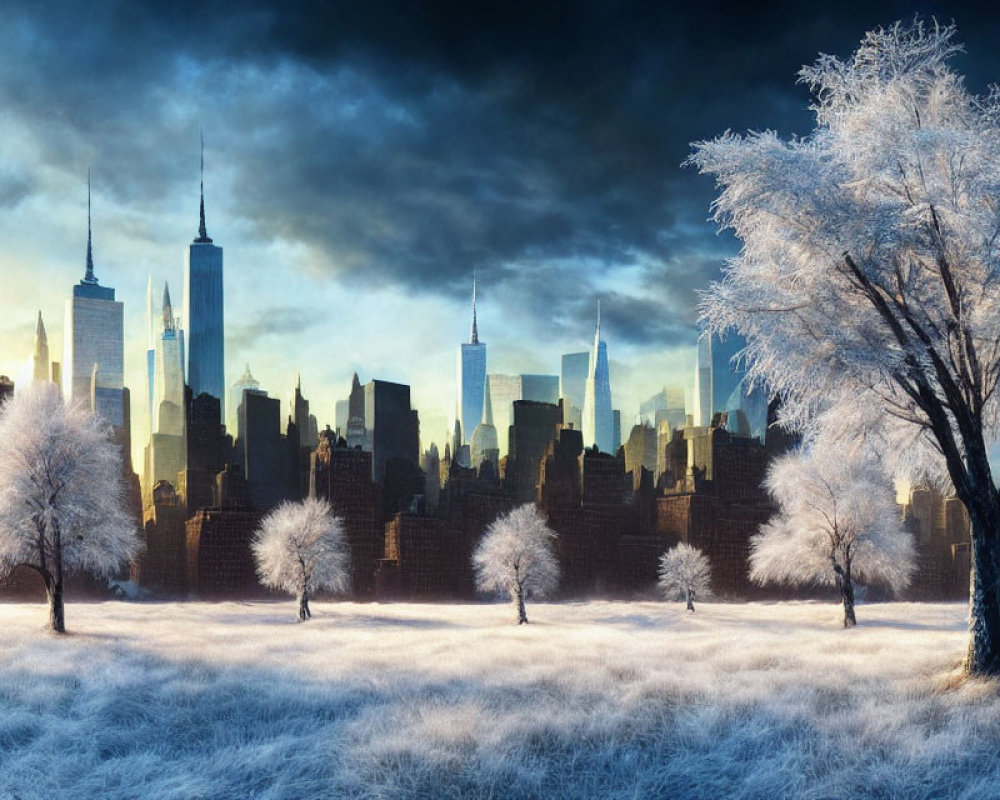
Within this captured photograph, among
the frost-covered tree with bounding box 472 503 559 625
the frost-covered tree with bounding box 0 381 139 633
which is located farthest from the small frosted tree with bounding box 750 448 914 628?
the frost-covered tree with bounding box 0 381 139 633

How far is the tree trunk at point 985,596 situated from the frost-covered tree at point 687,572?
4658 cm

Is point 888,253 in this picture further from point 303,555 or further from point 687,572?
point 687,572

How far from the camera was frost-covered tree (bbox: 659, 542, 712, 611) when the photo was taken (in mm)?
61969

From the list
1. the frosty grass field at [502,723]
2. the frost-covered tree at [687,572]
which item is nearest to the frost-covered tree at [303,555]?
the frosty grass field at [502,723]

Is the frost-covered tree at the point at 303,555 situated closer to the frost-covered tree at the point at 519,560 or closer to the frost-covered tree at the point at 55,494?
the frost-covered tree at the point at 519,560

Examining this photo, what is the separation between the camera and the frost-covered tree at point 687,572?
6197 centimetres

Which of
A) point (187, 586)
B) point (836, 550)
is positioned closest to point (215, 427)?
point (187, 586)

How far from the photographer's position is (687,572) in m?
61.8

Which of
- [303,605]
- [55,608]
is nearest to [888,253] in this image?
[55,608]

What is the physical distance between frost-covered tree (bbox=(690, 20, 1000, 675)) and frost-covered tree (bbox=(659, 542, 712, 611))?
4691 centimetres

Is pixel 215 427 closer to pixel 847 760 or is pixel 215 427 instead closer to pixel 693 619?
pixel 693 619

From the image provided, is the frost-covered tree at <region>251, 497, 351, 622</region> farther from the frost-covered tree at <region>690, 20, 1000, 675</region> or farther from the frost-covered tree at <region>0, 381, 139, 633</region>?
the frost-covered tree at <region>690, 20, 1000, 675</region>

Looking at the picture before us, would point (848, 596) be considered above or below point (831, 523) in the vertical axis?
below

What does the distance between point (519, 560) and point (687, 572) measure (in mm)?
18204
